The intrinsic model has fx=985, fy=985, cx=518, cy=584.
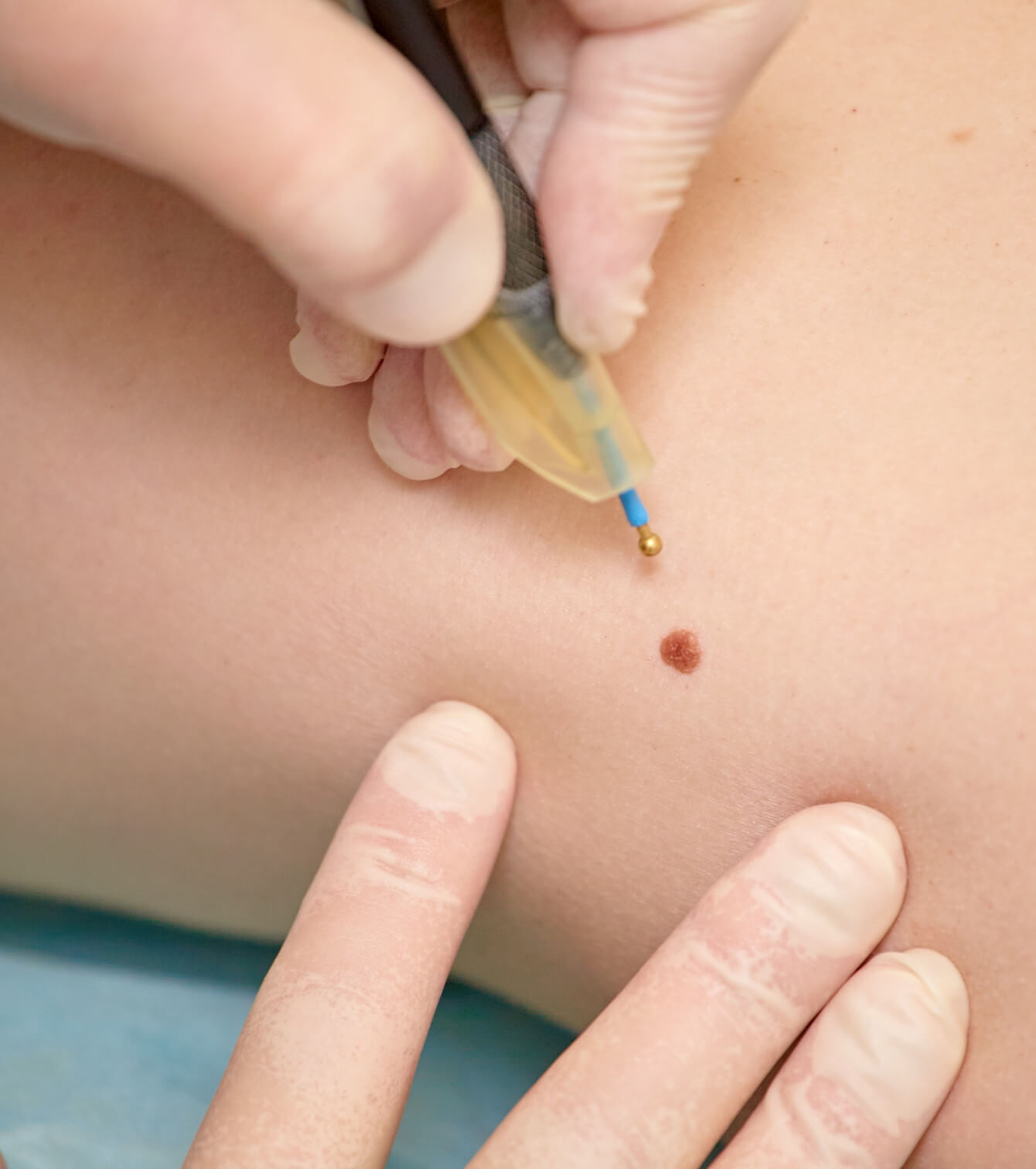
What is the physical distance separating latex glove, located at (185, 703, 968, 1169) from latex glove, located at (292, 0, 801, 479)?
0.43 metres

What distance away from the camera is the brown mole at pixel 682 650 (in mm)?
854

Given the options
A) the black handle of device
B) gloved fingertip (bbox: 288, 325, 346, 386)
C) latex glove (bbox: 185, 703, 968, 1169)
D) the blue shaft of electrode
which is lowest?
latex glove (bbox: 185, 703, 968, 1169)

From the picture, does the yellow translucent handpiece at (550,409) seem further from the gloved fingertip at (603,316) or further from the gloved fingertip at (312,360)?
the gloved fingertip at (312,360)

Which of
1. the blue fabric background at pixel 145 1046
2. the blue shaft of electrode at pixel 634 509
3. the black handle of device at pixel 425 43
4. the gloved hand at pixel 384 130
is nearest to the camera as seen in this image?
the gloved hand at pixel 384 130

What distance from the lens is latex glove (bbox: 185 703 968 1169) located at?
2.56ft

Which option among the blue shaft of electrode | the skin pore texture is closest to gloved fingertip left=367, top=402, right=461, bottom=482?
the skin pore texture

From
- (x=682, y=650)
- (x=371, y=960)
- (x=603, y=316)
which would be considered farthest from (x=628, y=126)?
(x=371, y=960)

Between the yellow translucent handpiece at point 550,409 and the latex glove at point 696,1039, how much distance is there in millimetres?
347

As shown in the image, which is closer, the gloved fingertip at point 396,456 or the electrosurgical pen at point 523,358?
the electrosurgical pen at point 523,358

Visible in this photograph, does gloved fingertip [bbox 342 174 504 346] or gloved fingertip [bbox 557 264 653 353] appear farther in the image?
gloved fingertip [bbox 557 264 653 353]

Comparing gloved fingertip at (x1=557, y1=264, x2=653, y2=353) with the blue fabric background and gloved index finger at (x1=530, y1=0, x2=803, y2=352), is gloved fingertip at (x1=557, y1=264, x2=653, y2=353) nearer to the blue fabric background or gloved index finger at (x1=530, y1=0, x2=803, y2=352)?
gloved index finger at (x1=530, y1=0, x2=803, y2=352)

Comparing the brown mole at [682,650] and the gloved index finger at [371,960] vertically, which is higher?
the brown mole at [682,650]

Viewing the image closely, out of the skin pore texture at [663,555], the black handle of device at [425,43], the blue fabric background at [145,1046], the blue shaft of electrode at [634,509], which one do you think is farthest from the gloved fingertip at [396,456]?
the blue fabric background at [145,1046]

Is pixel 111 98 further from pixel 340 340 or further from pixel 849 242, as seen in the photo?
pixel 849 242
